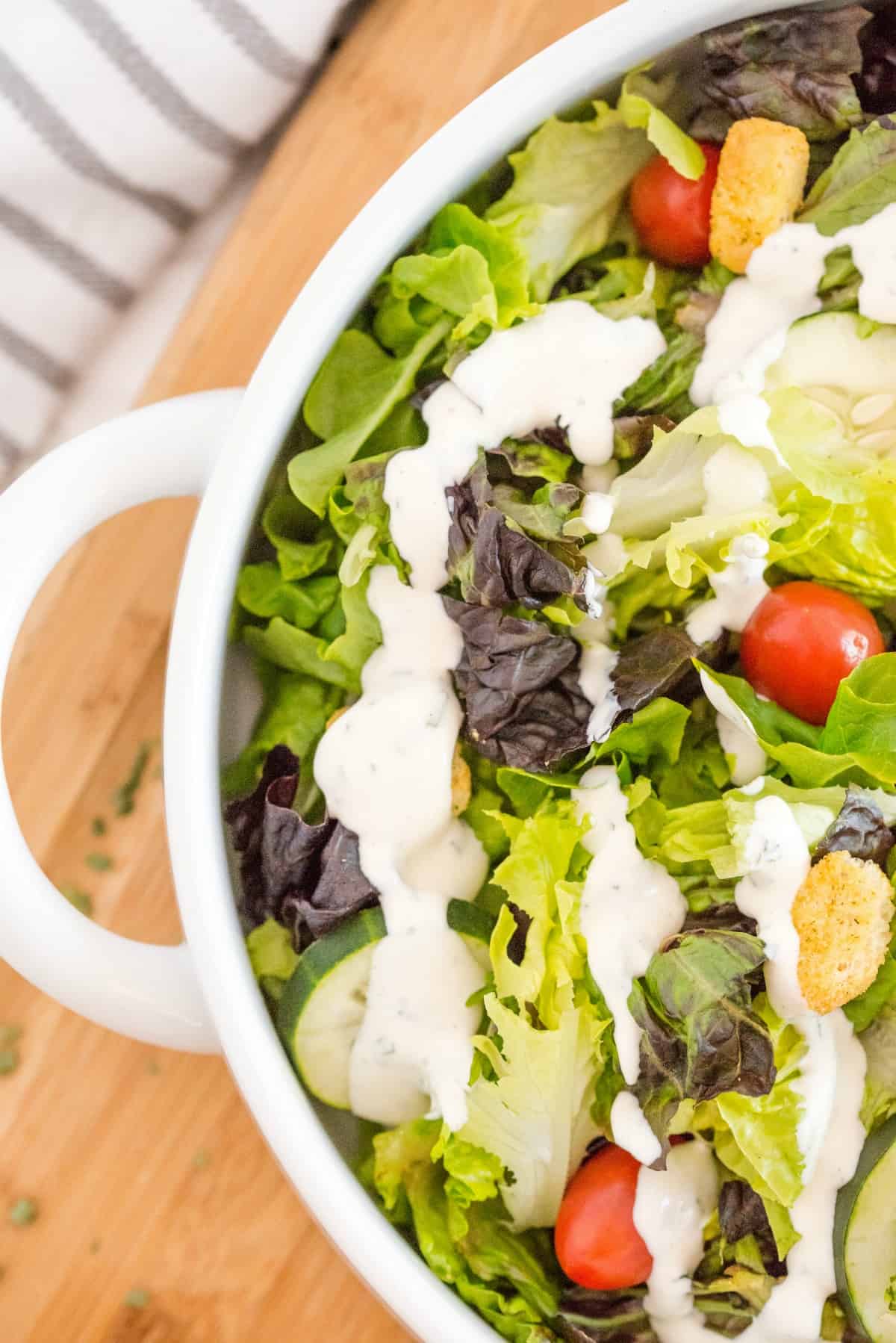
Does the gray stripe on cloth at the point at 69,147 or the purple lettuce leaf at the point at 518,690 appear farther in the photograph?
the gray stripe on cloth at the point at 69,147

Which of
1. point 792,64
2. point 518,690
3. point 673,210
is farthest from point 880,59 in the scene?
point 518,690

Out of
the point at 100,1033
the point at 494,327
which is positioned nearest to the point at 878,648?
the point at 494,327

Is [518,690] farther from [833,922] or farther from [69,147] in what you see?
[69,147]

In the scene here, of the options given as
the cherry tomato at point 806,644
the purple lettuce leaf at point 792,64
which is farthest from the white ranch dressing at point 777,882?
the purple lettuce leaf at point 792,64

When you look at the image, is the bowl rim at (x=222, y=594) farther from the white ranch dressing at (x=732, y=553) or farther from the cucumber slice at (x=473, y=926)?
the white ranch dressing at (x=732, y=553)

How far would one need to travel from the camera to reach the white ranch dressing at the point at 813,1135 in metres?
0.96

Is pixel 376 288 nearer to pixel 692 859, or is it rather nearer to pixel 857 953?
pixel 692 859

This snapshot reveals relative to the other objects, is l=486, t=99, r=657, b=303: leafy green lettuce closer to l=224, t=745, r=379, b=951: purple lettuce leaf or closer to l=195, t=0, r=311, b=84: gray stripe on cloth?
l=195, t=0, r=311, b=84: gray stripe on cloth

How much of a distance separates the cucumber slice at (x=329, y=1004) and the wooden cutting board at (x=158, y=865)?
0.22 metres

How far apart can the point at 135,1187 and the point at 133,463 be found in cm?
67

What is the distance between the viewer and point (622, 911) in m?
0.99

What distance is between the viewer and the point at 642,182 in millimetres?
1066

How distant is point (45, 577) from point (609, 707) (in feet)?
1.44

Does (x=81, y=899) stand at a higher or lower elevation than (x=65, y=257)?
lower
